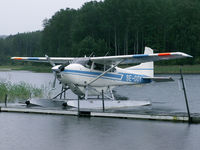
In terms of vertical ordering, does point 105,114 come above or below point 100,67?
below

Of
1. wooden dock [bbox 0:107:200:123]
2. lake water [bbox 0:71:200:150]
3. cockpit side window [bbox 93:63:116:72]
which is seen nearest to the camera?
lake water [bbox 0:71:200:150]

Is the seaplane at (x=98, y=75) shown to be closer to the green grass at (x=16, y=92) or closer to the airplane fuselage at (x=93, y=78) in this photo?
the airplane fuselage at (x=93, y=78)

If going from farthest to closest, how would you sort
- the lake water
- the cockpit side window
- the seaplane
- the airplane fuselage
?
the cockpit side window, the airplane fuselage, the seaplane, the lake water

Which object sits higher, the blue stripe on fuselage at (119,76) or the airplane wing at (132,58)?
the airplane wing at (132,58)

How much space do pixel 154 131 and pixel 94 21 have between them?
192 feet

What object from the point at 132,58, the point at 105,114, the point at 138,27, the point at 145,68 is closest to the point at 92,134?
the point at 105,114

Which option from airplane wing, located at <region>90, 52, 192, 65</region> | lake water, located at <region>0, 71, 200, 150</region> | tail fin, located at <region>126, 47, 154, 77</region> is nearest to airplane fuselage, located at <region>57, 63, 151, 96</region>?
tail fin, located at <region>126, 47, 154, 77</region>

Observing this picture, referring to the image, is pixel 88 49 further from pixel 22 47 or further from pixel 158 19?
pixel 22 47

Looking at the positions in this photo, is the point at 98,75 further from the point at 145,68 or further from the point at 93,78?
the point at 145,68

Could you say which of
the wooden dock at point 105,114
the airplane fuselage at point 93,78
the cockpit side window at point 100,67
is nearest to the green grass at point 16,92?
the airplane fuselage at point 93,78

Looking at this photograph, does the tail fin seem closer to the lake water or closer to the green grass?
the green grass

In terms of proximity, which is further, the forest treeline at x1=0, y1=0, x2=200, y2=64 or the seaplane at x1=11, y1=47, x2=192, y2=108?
the forest treeline at x1=0, y1=0, x2=200, y2=64

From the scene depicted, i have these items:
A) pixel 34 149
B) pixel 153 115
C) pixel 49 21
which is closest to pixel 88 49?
pixel 49 21

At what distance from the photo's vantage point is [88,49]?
200ft
